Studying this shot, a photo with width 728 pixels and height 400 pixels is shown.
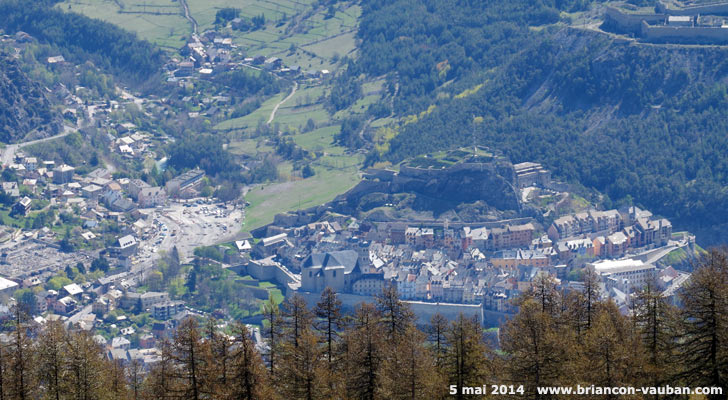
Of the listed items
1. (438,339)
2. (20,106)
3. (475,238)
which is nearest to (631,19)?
(475,238)

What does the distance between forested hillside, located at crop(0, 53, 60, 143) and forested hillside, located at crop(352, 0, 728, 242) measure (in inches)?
1237

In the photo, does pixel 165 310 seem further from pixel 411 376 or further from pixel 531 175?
pixel 411 376

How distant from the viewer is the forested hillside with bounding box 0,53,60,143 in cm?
11338

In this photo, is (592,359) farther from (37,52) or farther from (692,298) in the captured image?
(37,52)

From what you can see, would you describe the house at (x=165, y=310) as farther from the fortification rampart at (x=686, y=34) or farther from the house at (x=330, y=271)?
the fortification rampart at (x=686, y=34)

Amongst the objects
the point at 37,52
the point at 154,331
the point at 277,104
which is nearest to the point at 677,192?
the point at 154,331

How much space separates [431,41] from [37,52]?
41259 mm

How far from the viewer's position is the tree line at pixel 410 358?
36562mm

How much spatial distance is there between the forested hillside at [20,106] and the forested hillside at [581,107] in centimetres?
3141

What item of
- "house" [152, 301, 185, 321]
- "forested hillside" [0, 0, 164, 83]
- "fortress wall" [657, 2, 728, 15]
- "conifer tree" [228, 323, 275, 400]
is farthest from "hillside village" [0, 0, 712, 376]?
"forested hillside" [0, 0, 164, 83]

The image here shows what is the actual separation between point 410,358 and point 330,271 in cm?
4117

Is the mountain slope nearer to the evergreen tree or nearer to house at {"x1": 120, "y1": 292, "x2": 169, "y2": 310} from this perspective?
house at {"x1": 120, "y1": 292, "x2": 169, "y2": 310}

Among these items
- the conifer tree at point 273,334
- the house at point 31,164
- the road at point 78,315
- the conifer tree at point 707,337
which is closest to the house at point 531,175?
the road at point 78,315

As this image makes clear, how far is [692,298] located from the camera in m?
37.5
